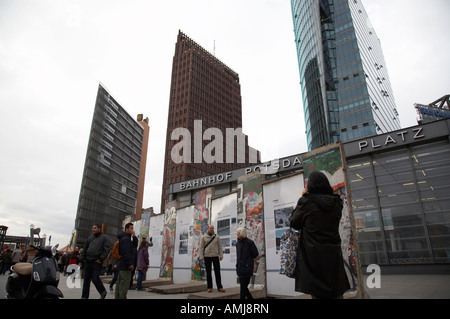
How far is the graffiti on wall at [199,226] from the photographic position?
10.6 m

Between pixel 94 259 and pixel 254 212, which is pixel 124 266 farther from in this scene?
pixel 254 212

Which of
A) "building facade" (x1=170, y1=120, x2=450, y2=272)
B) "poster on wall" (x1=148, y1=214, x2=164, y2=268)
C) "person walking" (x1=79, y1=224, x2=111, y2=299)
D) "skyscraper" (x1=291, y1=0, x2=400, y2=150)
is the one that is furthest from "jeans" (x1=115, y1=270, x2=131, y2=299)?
"skyscraper" (x1=291, y1=0, x2=400, y2=150)

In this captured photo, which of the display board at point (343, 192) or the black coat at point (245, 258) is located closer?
the display board at point (343, 192)

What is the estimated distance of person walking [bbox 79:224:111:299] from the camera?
590 centimetres

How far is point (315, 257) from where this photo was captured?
2.74m

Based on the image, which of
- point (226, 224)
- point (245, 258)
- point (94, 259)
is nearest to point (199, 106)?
point (226, 224)

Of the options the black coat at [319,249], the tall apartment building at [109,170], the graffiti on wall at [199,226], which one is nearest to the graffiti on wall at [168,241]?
the graffiti on wall at [199,226]

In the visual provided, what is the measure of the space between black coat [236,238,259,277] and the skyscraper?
1945 inches

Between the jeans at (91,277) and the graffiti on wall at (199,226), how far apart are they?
5050 millimetres

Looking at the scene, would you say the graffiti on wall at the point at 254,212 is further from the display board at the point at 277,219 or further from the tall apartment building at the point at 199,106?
the tall apartment building at the point at 199,106

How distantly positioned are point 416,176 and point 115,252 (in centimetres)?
1650

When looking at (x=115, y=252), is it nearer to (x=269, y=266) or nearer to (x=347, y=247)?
(x=269, y=266)

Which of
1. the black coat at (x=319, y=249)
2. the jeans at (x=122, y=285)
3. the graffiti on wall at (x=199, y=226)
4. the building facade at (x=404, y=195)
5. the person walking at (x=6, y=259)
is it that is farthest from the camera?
the person walking at (x=6, y=259)
